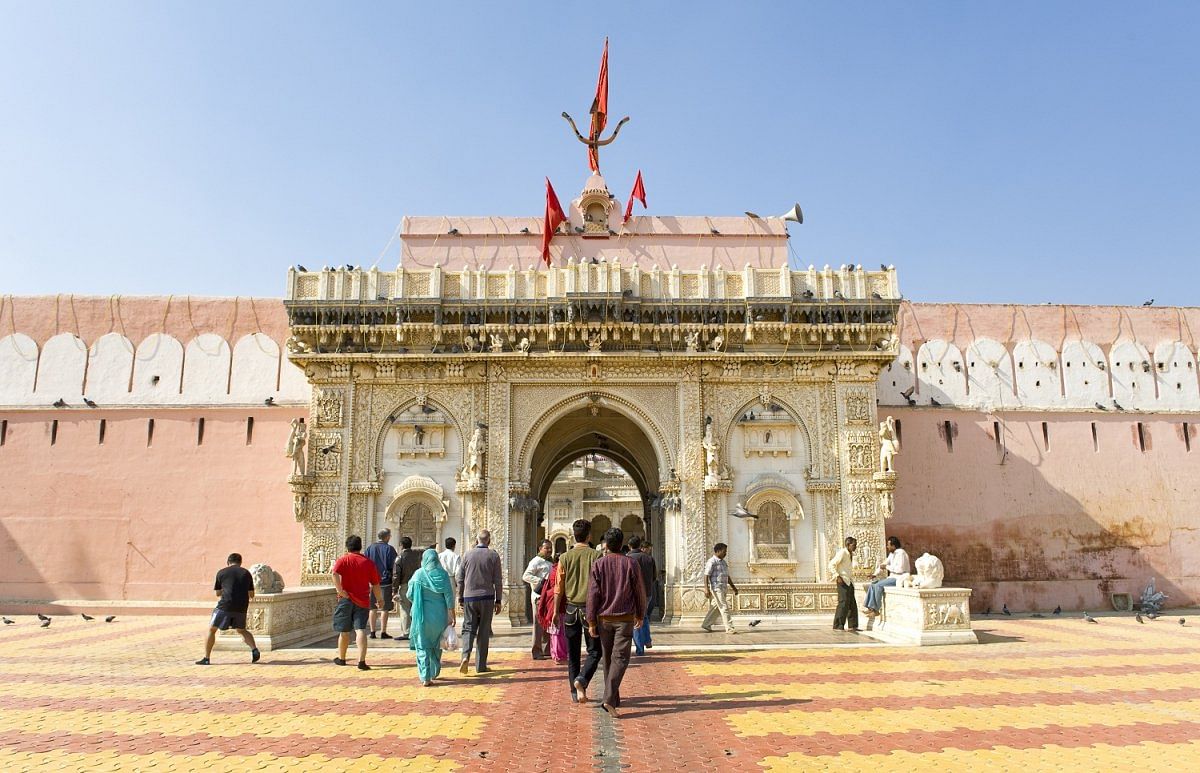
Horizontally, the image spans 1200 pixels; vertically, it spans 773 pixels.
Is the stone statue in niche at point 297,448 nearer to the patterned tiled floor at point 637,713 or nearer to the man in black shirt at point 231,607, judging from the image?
the patterned tiled floor at point 637,713

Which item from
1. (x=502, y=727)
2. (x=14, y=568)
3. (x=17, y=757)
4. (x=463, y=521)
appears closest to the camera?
Result: (x=17, y=757)

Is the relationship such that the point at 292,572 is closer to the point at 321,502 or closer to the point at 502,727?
the point at 321,502

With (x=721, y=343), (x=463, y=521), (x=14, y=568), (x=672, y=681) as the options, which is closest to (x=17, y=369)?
(x=14, y=568)

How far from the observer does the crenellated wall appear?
685 inches

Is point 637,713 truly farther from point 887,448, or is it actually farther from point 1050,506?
point 1050,506

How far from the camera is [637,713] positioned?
266 inches

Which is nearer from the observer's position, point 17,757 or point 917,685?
point 17,757

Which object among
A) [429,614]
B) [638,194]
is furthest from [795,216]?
[429,614]

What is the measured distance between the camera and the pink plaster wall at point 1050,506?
17500 millimetres

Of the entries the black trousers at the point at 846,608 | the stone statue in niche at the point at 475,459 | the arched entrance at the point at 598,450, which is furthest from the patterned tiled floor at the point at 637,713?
the arched entrance at the point at 598,450

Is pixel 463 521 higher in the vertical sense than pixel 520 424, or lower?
Result: lower

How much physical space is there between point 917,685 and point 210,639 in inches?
321

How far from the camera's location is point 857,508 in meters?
14.7

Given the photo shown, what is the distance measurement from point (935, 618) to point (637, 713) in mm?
6376
